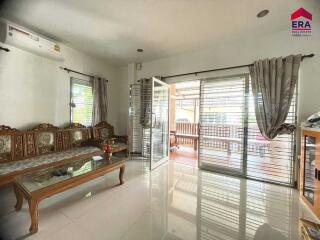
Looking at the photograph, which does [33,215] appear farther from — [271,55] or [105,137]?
[271,55]

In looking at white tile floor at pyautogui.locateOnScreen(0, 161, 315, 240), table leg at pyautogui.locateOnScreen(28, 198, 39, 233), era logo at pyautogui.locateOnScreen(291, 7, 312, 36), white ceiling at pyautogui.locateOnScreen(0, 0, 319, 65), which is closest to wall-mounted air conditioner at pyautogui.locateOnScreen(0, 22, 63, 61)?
white ceiling at pyautogui.locateOnScreen(0, 0, 319, 65)

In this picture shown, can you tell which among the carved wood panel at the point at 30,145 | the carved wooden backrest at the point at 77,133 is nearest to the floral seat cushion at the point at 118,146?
the carved wooden backrest at the point at 77,133

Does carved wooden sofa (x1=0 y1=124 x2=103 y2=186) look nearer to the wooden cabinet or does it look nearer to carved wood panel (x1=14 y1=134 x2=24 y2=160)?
carved wood panel (x1=14 y1=134 x2=24 y2=160)

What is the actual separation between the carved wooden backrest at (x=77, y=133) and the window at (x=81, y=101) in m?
0.20

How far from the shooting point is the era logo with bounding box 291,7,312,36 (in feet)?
7.66

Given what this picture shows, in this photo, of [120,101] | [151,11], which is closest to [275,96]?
[151,11]

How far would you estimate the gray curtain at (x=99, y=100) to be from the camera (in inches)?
159

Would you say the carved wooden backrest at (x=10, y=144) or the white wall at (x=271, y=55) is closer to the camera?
the carved wooden backrest at (x=10, y=144)

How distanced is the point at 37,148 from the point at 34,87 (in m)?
1.18

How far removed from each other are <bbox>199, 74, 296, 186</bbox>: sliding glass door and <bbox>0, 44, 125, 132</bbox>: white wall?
312cm

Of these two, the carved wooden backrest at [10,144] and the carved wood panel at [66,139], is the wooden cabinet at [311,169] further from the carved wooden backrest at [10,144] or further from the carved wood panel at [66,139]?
the carved wooden backrest at [10,144]

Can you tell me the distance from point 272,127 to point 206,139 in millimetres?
1241

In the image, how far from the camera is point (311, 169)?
2.09 meters

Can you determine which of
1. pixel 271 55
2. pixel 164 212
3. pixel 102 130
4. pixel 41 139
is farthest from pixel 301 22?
pixel 41 139
